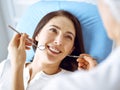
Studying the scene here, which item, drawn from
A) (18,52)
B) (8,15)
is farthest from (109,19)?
(8,15)

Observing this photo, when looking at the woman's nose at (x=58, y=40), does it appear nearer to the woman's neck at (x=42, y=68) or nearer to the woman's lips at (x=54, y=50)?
Answer: the woman's lips at (x=54, y=50)

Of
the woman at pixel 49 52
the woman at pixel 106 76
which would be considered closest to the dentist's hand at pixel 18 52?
the woman at pixel 49 52

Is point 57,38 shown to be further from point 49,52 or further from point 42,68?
point 42,68

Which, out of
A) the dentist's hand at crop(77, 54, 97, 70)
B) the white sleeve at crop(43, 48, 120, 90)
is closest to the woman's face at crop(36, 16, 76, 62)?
the dentist's hand at crop(77, 54, 97, 70)

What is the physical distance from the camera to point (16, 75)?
4.40ft

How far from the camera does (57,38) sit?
1.45 metres

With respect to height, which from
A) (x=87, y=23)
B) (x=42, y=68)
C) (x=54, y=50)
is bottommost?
(x=42, y=68)

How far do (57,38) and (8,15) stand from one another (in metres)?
0.96

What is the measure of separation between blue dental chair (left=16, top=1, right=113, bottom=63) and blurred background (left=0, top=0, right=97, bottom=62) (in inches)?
12.8

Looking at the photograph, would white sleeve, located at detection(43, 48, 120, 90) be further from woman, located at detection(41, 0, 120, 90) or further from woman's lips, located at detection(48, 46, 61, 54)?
woman's lips, located at detection(48, 46, 61, 54)

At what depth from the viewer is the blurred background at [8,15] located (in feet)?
7.10

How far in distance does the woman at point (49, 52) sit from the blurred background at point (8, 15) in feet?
2.04

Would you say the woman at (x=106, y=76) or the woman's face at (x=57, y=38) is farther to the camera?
the woman's face at (x=57, y=38)

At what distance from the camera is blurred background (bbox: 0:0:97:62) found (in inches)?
85.2
